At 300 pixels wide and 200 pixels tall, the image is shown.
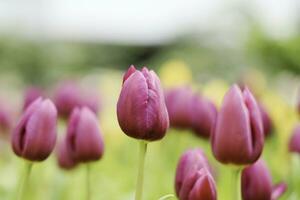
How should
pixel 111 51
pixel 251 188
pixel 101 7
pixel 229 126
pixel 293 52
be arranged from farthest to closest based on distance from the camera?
pixel 101 7 < pixel 111 51 < pixel 293 52 < pixel 251 188 < pixel 229 126

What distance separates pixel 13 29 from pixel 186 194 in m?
8.84

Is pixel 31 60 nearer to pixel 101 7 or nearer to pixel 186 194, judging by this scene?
pixel 186 194

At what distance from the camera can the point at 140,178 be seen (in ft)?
3.29

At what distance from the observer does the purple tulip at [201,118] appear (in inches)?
58.3

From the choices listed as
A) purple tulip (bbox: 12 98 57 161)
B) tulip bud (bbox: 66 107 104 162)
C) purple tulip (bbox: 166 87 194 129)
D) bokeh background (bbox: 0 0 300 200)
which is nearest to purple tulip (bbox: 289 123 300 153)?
bokeh background (bbox: 0 0 300 200)

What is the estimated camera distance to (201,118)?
1514 millimetres

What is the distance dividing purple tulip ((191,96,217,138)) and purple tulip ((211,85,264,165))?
0.46m

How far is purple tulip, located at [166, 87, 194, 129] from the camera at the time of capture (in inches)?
61.5

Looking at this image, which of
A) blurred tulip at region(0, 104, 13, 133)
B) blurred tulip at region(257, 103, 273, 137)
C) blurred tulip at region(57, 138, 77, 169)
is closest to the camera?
blurred tulip at region(57, 138, 77, 169)

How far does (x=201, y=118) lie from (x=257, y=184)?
0.44m

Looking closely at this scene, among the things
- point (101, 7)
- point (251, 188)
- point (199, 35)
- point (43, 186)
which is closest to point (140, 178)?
point (251, 188)

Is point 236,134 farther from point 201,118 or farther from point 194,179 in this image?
point 201,118

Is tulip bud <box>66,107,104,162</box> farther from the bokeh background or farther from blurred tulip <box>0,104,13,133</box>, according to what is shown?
blurred tulip <box>0,104,13,133</box>

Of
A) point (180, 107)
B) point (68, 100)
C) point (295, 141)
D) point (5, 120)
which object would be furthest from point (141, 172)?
point (5, 120)
